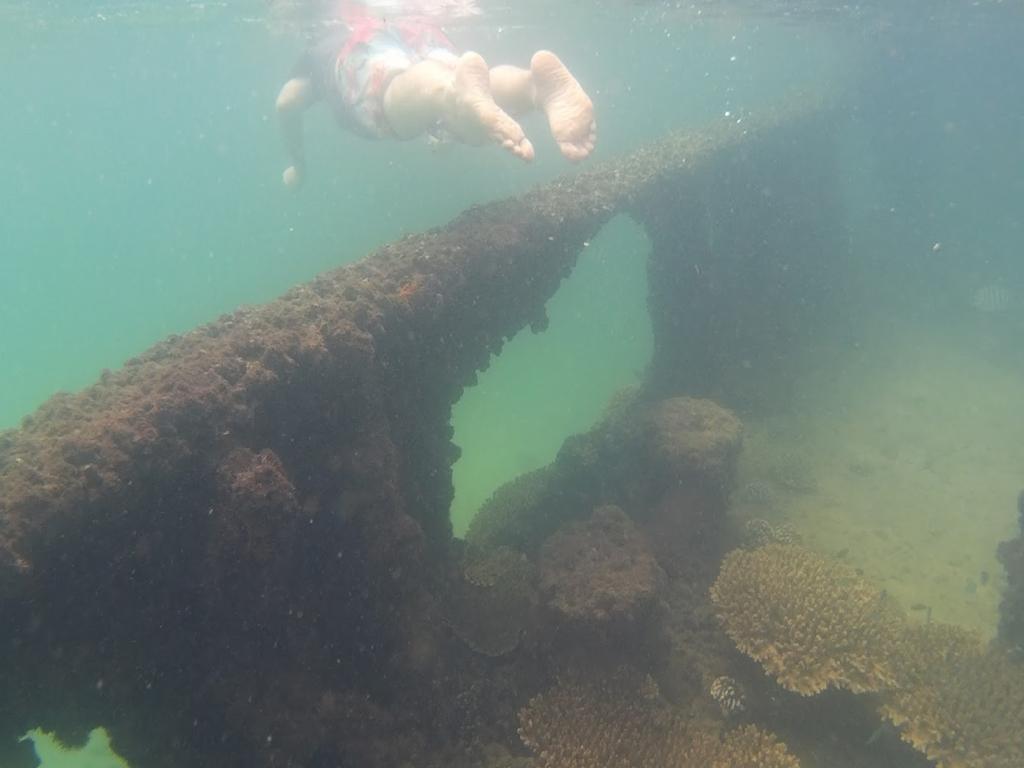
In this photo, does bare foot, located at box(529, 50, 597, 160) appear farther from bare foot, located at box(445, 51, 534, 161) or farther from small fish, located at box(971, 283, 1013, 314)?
small fish, located at box(971, 283, 1013, 314)

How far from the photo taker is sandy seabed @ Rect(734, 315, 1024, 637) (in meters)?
10.7

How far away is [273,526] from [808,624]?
5.68m

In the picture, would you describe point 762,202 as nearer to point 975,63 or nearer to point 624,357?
point 975,63

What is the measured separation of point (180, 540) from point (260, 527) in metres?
0.60

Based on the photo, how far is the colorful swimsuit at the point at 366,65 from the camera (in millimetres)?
10195

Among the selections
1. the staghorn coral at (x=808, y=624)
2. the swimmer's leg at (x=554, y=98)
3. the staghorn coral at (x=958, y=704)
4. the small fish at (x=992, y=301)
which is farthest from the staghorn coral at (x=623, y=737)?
the small fish at (x=992, y=301)

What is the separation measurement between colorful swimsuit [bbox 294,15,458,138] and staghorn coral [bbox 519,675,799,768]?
8832 mm

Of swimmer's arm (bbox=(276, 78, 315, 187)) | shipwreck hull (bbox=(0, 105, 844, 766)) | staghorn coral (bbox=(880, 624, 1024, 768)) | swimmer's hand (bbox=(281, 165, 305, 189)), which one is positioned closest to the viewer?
shipwreck hull (bbox=(0, 105, 844, 766))

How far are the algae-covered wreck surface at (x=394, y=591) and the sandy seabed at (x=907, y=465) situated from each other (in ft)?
8.56

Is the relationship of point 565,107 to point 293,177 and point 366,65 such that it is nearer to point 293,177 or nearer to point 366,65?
point 366,65

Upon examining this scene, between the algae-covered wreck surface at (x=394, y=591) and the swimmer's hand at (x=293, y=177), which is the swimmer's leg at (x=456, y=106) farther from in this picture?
the swimmer's hand at (x=293, y=177)

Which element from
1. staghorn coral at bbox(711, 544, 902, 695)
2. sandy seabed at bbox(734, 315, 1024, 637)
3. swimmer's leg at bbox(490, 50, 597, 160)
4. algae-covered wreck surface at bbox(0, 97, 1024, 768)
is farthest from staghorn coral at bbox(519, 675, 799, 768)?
swimmer's leg at bbox(490, 50, 597, 160)

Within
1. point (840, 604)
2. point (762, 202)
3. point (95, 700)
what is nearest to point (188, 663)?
point (95, 700)

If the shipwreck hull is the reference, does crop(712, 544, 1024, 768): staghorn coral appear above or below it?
below
